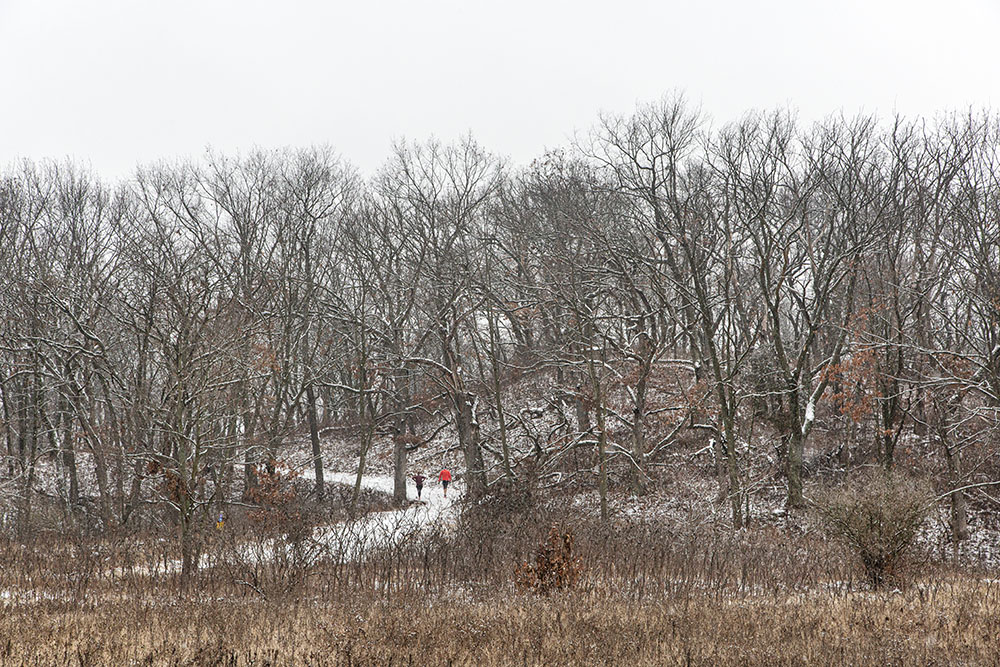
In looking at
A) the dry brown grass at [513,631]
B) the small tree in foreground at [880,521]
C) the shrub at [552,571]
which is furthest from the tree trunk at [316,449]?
the small tree in foreground at [880,521]

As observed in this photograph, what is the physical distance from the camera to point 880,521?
1005 cm

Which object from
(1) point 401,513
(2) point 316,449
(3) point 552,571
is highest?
(2) point 316,449

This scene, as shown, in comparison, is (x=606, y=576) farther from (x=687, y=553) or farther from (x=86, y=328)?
(x=86, y=328)

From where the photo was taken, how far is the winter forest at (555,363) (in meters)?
11.6

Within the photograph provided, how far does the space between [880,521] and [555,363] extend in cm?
1195

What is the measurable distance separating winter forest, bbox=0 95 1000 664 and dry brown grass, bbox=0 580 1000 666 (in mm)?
1234

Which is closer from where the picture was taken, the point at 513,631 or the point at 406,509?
the point at 513,631

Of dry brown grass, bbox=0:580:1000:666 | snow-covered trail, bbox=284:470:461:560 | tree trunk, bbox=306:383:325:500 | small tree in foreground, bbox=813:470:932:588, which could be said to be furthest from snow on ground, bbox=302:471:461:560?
small tree in foreground, bbox=813:470:932:588

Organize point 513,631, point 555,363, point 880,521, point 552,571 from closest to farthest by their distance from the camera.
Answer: point 513,631, point 552,571, point 880,521, point 555,363

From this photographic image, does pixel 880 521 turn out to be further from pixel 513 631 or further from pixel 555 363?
pixel 555 363

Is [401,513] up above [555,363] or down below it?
below

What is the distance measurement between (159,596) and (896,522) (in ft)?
33.2

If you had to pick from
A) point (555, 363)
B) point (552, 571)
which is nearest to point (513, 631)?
point (552, 571)

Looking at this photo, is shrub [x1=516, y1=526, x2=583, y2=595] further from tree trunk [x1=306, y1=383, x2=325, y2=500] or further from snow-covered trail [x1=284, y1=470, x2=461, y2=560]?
tree trunk [x1=306, y1=383, x2=325, y2=500]
